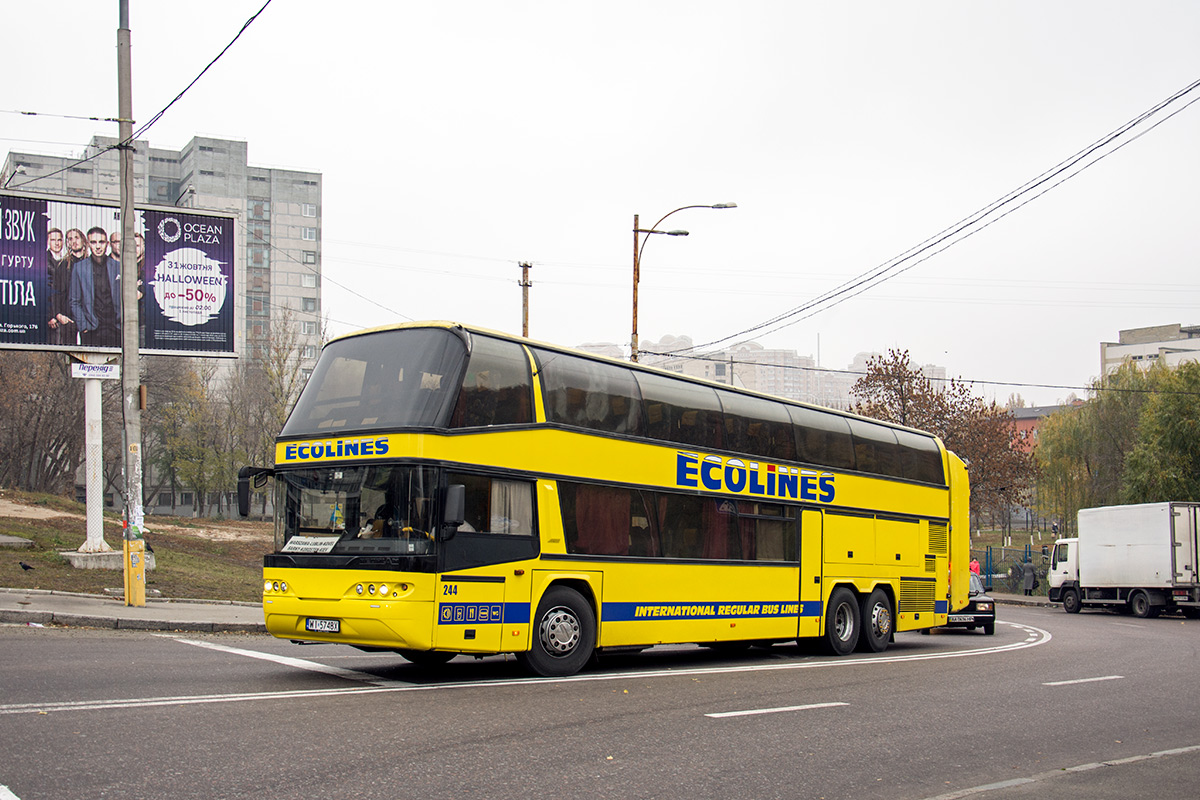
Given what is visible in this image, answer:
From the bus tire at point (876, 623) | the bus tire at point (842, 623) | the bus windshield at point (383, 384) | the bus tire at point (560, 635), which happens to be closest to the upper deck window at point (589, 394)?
the bus windshield at point (383, 384)

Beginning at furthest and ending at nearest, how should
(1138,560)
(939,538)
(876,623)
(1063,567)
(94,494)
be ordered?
(1063,567) < (1138,560) < (94,494) < (939,538) < (876,623)

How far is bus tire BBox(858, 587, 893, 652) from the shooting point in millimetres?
17500

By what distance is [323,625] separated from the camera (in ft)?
34.6

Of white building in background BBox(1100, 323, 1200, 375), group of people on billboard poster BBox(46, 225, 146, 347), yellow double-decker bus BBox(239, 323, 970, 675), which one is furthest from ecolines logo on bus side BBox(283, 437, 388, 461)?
white building in background BBox(1100, 323, 1200, 375)

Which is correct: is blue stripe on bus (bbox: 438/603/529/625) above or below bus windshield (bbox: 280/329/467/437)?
below

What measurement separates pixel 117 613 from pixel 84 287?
1020cm

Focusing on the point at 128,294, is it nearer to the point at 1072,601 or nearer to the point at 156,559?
the point at 156,559

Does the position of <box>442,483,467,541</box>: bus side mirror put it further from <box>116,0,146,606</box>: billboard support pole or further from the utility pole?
the utility pole

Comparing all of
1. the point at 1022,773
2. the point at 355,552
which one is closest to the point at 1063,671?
the point at 1022,773

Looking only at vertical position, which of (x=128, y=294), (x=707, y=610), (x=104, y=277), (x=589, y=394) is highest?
(x=104, y=277)

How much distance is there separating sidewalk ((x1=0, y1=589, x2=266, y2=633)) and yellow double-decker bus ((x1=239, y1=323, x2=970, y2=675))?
4.80m

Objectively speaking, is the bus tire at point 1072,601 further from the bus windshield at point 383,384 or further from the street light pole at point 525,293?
the bus windshield at point 383,384

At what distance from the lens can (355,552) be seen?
1048 cm

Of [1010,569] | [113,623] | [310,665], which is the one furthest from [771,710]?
[1010,569]
